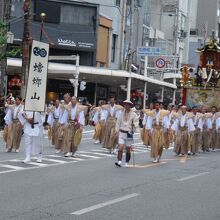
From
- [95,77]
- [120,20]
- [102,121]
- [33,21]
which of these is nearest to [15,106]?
[102,121]

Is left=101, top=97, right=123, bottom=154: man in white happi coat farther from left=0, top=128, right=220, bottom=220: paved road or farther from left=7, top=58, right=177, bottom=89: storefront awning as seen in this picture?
left=7, top=58, right=177, bottom=89: storefront awning

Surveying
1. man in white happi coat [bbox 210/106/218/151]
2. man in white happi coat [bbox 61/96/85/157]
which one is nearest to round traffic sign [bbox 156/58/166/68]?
man in white happi coat [bbox 210/106/218/151]

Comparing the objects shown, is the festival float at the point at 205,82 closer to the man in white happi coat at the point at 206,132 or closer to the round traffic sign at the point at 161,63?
the man in white happi coat at the point at 206,132

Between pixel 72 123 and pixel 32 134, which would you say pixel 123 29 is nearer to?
pixel 72 123

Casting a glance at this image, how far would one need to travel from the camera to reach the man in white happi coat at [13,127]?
1957 centimetres

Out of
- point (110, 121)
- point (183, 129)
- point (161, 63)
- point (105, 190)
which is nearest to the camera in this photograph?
point (105, 190)

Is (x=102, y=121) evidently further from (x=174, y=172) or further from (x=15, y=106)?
(x=174, y=172)

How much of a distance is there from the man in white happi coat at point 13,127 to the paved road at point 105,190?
1246 millimetres

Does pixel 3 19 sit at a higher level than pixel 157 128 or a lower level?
higher

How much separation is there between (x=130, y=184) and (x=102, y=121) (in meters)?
A: 11.4

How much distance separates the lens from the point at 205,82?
2781cm

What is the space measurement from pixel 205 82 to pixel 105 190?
1660cm

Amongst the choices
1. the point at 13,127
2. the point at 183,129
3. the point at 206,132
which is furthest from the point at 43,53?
the point at 206,132

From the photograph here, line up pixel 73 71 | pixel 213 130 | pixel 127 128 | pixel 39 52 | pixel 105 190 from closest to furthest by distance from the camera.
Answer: pixel 105 190 → pixel 127 128 → pixel 39 52 → pixel 213 130 → pixel 73 71
